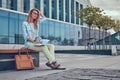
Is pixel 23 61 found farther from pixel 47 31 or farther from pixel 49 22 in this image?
pixel 49 22

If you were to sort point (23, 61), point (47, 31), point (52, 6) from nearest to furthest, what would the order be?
point (23, 61) < point (47, 31) < point (52, 6)

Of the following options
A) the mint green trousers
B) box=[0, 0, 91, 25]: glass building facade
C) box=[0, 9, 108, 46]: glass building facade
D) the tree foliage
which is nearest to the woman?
the mint green trousers

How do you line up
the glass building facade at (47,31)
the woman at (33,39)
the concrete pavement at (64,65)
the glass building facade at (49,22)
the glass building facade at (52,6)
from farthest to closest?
the glass building facade at (52,6) < the glass building facade at (49,22) < the glass building facade at (47,31) < the woman at (33,39) < the concrete pavement at (64,65)

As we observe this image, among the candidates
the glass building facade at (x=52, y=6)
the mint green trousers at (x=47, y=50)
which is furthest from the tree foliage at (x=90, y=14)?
the mint green trousers at (x=47, y=50)

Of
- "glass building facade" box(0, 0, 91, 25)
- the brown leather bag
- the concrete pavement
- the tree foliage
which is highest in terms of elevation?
"glass building facade" box(0, 0, 91, 25)

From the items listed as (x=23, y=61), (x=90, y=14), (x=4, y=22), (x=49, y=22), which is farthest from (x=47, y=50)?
(x=49, y=22)

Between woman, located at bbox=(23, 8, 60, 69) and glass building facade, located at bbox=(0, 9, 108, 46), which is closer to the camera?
woman, located at bbox=(23, 8, 60, 69)

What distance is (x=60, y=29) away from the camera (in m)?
54.0

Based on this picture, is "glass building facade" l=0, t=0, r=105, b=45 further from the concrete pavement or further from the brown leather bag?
the brown leather bag

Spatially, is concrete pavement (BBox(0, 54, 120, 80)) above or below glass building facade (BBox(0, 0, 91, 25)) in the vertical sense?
below

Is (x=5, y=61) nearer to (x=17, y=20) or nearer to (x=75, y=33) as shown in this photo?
(x=17, y=20)

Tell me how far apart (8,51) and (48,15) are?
4875cm

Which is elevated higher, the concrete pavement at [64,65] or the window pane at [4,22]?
the window pane at [4,22]

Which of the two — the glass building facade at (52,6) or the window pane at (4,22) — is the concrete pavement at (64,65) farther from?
the glass building facade at (52,6)
